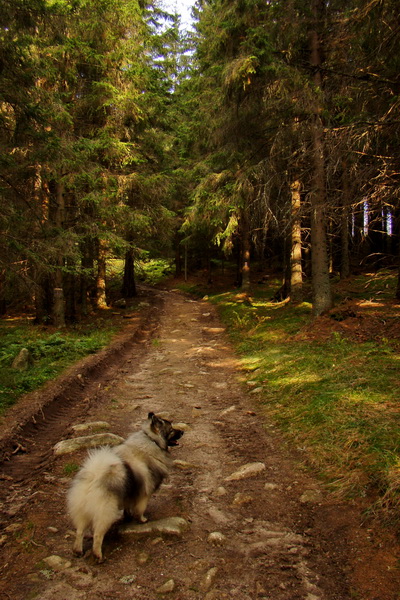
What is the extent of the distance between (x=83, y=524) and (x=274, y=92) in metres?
11.6

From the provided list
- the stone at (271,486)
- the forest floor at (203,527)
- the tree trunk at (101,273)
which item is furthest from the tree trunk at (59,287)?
the stone at (271,486)

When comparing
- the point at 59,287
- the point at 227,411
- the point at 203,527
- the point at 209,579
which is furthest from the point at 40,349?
the point at 209,579

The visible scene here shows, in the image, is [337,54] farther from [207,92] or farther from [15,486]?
[15,486]

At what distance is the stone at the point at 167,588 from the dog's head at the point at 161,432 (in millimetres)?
1331

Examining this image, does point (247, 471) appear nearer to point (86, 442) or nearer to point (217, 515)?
point (217, 515)

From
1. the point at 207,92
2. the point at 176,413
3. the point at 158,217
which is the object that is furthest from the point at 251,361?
the point at 207,92

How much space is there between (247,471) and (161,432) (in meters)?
1.34

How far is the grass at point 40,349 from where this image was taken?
24.7ft

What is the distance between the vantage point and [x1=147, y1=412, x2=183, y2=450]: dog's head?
3994mm

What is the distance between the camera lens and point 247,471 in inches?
179

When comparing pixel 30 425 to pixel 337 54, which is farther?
pixel 337 54

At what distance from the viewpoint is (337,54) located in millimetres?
10672

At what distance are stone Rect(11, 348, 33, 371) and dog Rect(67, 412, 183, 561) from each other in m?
5.84

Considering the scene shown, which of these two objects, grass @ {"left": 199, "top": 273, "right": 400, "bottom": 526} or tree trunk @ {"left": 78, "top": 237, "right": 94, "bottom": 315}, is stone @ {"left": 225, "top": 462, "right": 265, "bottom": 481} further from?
tree trunk @ {"left": 78, "top": 237, "right": 94, "bottom": 315}
